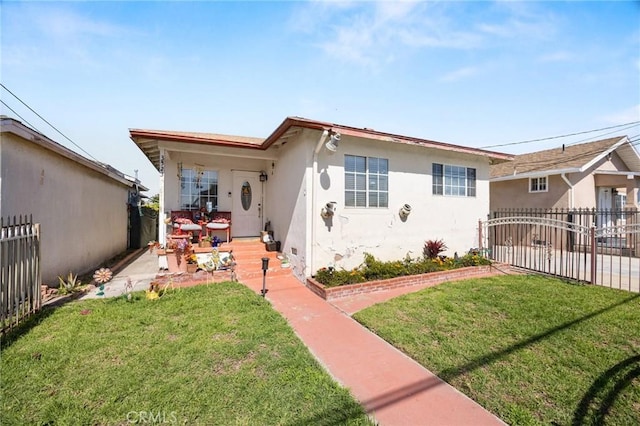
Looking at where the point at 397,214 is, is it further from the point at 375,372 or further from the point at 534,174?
the point at 534,174

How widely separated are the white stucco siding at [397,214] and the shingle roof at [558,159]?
19.0 feet

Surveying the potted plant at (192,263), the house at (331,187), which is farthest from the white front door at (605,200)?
the potted plant at (192,263)

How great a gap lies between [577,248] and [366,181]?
838 cm

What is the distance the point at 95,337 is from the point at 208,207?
18.5ft

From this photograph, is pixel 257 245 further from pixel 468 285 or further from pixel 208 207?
pixel 468 285

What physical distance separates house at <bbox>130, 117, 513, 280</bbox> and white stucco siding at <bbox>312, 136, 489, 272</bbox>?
30 millimetres

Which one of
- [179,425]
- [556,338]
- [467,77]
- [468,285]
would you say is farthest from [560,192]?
[179,425]

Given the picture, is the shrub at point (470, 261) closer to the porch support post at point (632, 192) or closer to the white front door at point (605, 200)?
the white front door at point (605, 200)

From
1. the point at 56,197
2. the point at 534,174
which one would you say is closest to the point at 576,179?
the point at 534,174

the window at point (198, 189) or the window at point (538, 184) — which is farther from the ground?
the window at point (538, 184)

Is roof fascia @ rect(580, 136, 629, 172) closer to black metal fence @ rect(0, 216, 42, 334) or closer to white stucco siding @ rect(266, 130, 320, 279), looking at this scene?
white stucco siding @ rect(266, 130, 320, 279)

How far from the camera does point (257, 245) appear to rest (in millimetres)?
8883

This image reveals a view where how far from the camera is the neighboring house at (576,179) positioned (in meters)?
12.7

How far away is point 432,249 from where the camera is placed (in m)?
8.78
